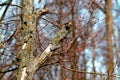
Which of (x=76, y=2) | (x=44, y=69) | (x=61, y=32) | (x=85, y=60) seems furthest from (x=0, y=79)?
(x=61, y=32)

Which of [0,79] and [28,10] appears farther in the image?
[0,79]

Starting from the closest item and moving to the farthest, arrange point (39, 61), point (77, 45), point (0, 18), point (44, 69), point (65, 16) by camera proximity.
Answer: point (39, 61) < point (0, 18) < point (77, 45) < point (65, 16) < point (44, 69)

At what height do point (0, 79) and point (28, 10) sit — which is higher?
point (28, 10)

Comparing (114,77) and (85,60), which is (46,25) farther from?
(85,60)

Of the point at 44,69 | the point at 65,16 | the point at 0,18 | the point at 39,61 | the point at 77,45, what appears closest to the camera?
the point at 39,61

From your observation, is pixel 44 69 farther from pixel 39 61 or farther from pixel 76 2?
pixel 39 61

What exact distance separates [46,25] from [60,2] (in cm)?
156

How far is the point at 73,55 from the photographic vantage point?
18.7 ft

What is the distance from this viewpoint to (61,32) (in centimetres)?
410

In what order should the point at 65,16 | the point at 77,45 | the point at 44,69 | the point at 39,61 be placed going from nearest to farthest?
the point at 39,61, the point at 77,45, the point at 65,16, the point at 44,69

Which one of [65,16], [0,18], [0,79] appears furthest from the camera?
[0,79]

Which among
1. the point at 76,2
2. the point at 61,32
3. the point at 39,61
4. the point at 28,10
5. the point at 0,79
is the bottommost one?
the point at 0,79

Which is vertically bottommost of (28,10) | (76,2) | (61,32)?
(61,32)

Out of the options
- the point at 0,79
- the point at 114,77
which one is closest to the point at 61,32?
the point at 114,77
